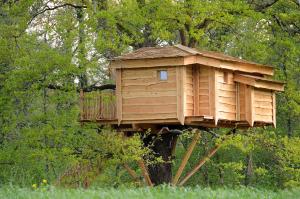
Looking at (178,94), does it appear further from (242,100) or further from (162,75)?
(242,100)

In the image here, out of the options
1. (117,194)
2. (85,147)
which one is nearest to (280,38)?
(85,147)

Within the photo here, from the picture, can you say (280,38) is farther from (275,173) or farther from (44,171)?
(44,171)

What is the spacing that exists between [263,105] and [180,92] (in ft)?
11.4

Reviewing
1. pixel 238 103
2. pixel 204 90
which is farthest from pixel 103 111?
pixel 238 103

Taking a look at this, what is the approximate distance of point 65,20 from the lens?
89.1 ft

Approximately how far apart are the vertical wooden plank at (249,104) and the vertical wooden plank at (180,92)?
96.4 inches

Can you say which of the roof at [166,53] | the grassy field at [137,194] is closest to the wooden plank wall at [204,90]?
the roof at [166,53]

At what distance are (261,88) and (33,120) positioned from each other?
725 cm

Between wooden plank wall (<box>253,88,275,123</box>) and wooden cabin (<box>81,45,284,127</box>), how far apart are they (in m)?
0.03

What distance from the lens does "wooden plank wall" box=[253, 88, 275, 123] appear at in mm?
24562

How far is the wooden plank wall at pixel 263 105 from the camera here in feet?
80.6

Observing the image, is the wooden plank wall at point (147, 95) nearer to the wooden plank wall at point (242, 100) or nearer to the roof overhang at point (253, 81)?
the roof overhang at point (253, 81)

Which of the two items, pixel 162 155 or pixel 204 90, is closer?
pixel 204 90

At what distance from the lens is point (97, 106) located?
995 inches
